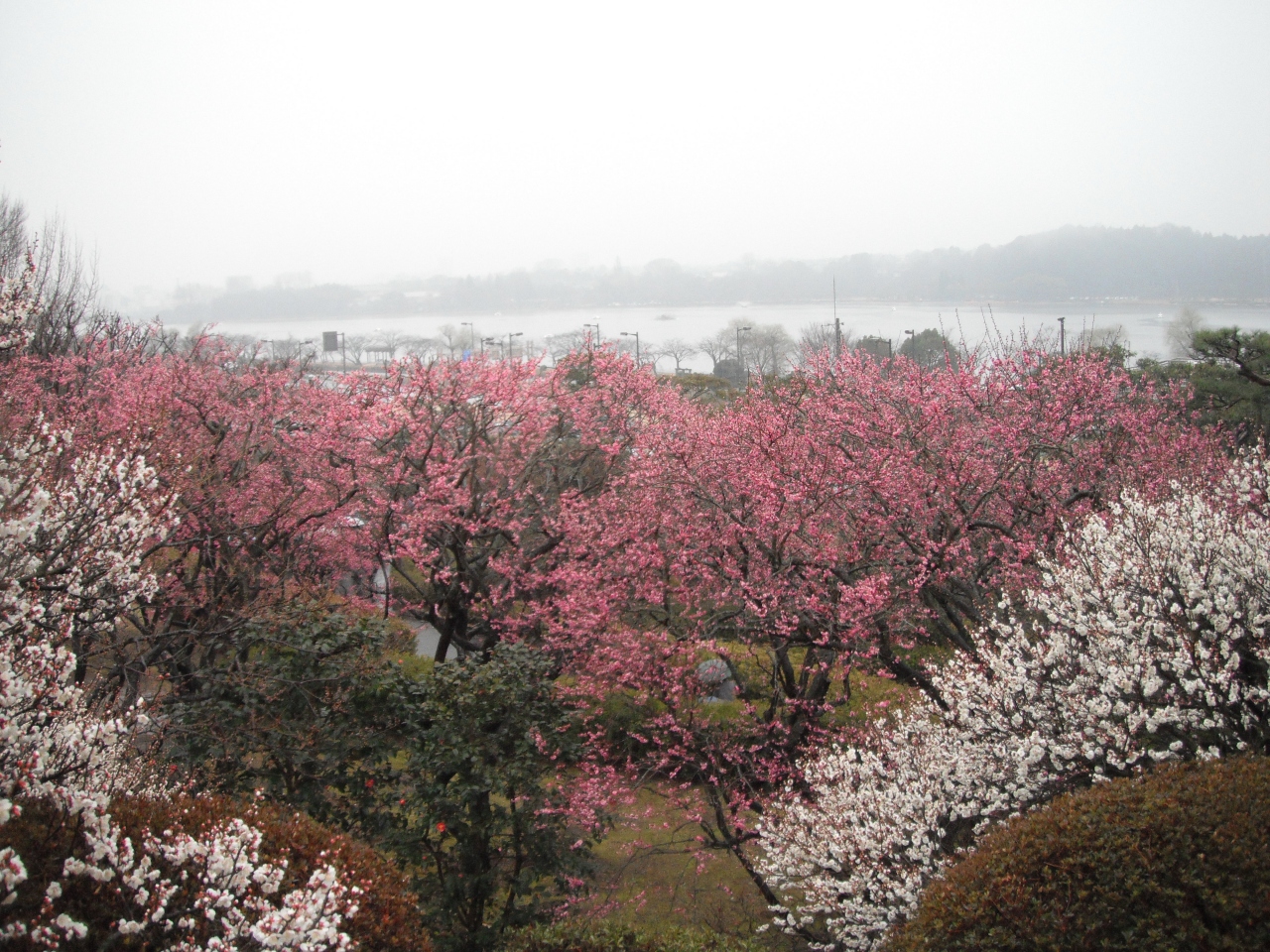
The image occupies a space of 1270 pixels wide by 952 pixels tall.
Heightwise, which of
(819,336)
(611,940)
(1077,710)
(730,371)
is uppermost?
(819,336)

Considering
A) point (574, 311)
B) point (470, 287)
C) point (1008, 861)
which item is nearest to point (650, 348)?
point (574, 311)

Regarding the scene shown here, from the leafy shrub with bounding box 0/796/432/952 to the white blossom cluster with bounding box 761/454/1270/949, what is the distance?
3.44 m

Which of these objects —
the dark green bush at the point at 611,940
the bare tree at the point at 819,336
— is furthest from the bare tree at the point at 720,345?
the dark green bush at the point at 611,940

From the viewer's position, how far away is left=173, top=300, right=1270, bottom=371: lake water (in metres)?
23.5

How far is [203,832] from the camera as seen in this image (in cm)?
413

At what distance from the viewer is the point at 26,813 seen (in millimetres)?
3850

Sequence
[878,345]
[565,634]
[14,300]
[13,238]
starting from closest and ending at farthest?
[14,300], [565,634], [13,238], [878,345]

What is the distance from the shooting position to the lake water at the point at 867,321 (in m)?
23.5

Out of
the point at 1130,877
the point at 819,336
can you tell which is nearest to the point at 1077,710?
the point at 1130,877

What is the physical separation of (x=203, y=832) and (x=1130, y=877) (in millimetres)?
4643

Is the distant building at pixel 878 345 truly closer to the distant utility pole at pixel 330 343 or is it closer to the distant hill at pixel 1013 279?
the distant hill at pixel 1013 279

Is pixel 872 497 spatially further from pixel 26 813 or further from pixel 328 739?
pixel 26 813

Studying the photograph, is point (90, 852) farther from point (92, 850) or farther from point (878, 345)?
point (878, 345)

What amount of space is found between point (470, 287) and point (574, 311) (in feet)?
27.3
